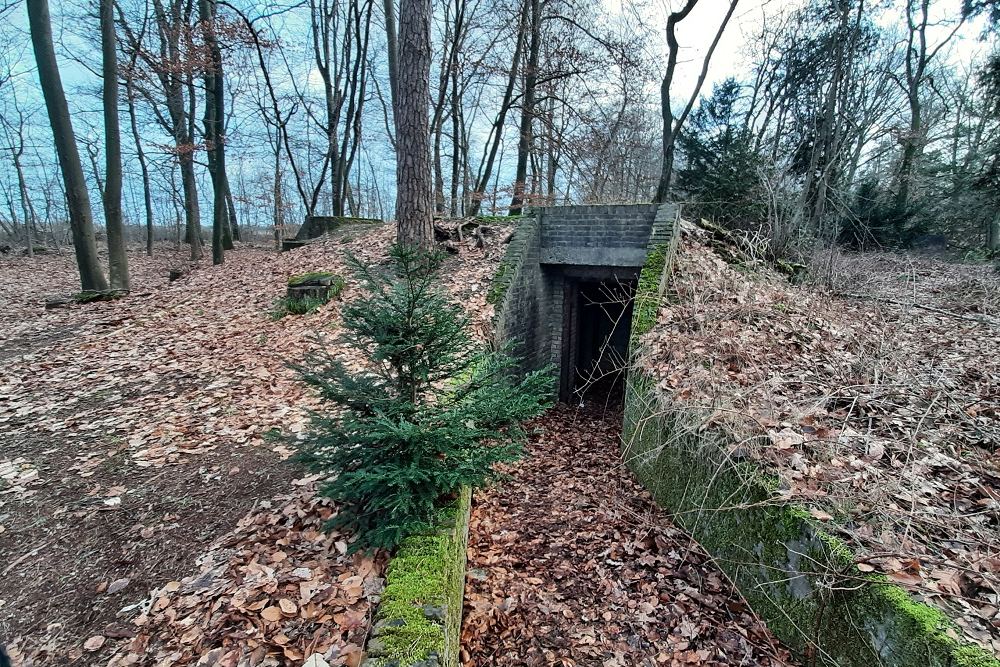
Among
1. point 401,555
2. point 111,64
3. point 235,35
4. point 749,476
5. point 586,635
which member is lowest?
point 586,635

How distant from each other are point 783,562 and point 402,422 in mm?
2671

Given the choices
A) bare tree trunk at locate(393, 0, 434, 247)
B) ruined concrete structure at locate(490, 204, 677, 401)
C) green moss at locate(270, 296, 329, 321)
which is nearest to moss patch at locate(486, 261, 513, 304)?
ruined concrete structure at locate(490, 204, 677, 401)

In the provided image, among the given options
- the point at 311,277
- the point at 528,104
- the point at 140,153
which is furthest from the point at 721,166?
the point at 140,153

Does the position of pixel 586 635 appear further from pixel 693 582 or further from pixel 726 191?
pixel 726 191

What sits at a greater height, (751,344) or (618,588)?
(751,344)

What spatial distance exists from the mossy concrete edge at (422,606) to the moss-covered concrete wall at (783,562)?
200 centimetres

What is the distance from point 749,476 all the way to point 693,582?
1.05 meters

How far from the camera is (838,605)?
2.55 m

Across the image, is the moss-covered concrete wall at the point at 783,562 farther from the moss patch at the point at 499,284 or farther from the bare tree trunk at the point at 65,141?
the bare tree trunk at the point at 65,141

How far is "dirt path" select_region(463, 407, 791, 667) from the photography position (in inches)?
120

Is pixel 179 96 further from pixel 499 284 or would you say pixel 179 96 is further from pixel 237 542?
pixel 237 542

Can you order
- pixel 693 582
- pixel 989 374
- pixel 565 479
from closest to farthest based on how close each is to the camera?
pixel 693 582 → pixel 989 374 → pixel 565 479

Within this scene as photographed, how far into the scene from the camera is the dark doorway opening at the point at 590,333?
26.8 ft

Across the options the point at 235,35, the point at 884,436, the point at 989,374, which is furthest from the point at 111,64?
the point at 989,374
